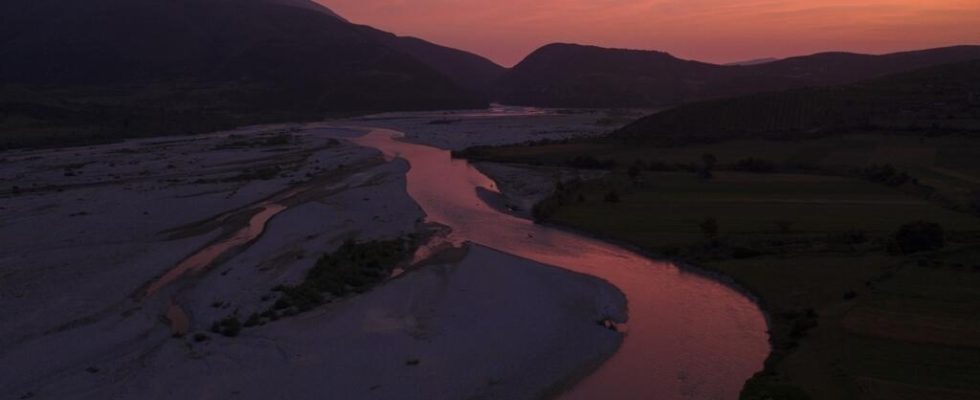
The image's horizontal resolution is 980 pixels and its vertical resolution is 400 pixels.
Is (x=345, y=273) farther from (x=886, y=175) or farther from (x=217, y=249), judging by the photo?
(x=886, y=175)

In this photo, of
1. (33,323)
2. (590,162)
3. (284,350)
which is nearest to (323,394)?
(284,350)

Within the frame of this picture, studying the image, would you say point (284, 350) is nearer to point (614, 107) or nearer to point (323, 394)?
point (323, 394)

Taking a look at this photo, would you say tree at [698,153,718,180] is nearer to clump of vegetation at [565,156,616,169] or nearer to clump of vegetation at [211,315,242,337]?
clump of vegetation at [565,156,616,169]

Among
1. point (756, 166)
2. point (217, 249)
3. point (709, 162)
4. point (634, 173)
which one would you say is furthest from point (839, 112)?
point (217, 249)

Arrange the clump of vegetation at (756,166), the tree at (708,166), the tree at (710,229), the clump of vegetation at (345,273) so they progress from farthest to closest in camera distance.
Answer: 1. the clump of vegetation at (756,166)
2. the tree at (708,166)
3. the tree at (710,229)
4. the clump of vegetation at (345,273)

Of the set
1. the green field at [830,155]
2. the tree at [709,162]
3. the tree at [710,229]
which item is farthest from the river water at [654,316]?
the tree at [709,162]

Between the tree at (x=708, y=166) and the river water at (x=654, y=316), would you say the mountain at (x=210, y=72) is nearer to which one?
the tree at (x=708, y=166)

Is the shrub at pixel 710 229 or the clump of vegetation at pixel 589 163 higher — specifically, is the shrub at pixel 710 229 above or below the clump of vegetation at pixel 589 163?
above
